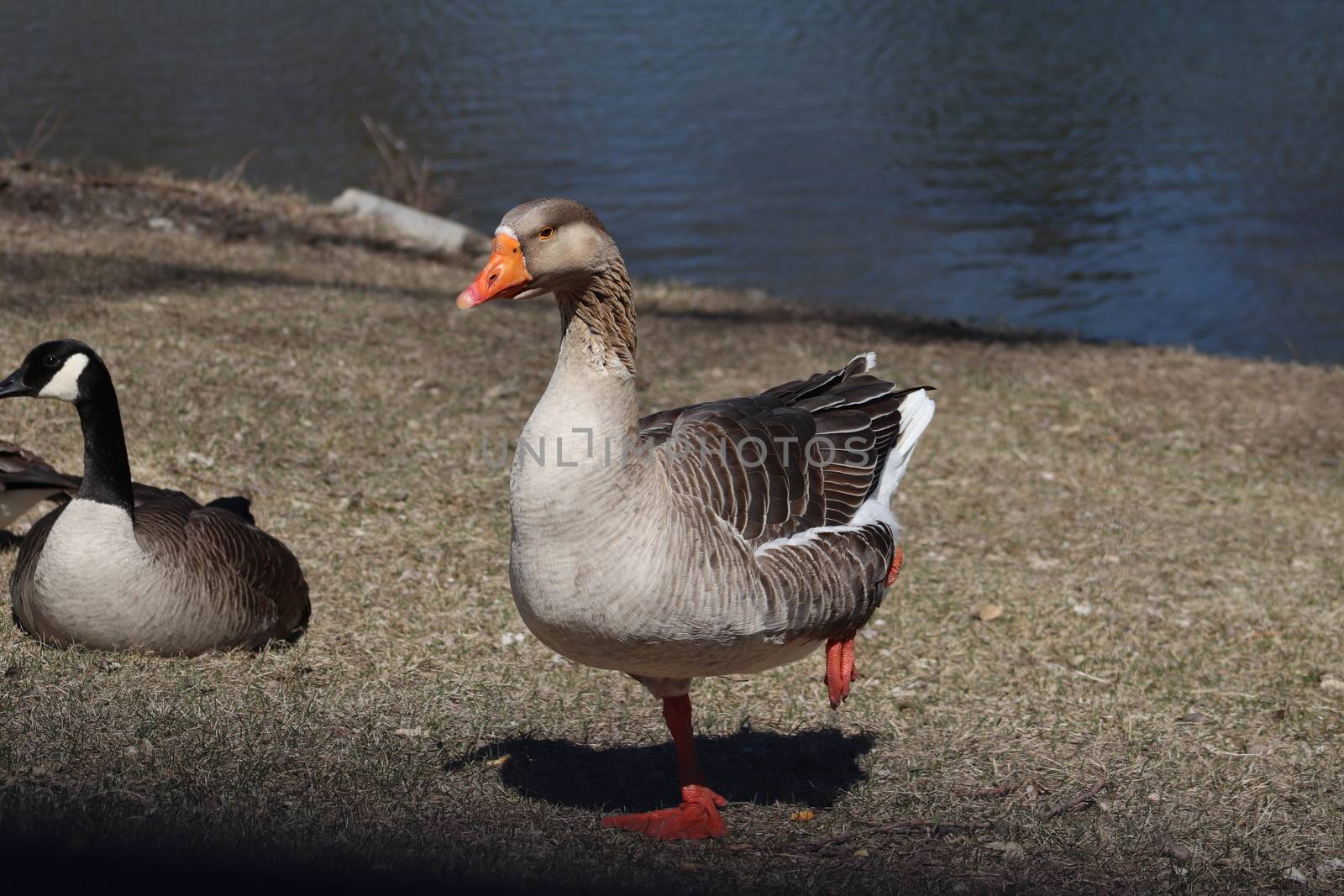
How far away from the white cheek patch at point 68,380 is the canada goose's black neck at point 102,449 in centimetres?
4

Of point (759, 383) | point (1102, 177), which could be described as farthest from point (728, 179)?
point (759, 383)

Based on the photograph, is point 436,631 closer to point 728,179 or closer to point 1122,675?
point 1122,675

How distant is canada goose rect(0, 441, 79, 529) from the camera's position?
4.93 m

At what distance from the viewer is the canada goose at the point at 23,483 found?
16.2 ft

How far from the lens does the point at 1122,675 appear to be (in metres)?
5.25

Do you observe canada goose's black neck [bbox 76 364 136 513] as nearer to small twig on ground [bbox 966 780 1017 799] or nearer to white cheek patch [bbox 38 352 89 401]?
white cheek patch [bbox 38 352 89 401]

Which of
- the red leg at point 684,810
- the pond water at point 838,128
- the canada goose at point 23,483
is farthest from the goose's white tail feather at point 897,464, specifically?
the pond water at point 838,128

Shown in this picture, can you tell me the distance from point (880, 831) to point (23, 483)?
353 cm

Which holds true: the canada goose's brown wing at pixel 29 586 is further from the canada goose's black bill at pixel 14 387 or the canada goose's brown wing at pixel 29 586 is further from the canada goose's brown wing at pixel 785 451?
the canada goose's brown wing at pixel 785 451

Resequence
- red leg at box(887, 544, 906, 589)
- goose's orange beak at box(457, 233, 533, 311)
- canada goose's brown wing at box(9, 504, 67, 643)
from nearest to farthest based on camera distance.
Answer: goose's orange beak at box(457, 233, 533, 311), red leg at box(887, 544, 906, 589), canada goose's brown wing at box(9, 504, 67, 643)

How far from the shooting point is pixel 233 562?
464 cm

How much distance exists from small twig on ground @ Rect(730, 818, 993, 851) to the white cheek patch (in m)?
2.84

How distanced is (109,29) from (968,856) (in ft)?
73.8

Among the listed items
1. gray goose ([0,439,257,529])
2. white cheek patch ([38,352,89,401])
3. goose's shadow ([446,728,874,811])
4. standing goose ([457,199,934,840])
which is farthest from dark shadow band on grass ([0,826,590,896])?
gray goose ([0,439,257,529])
